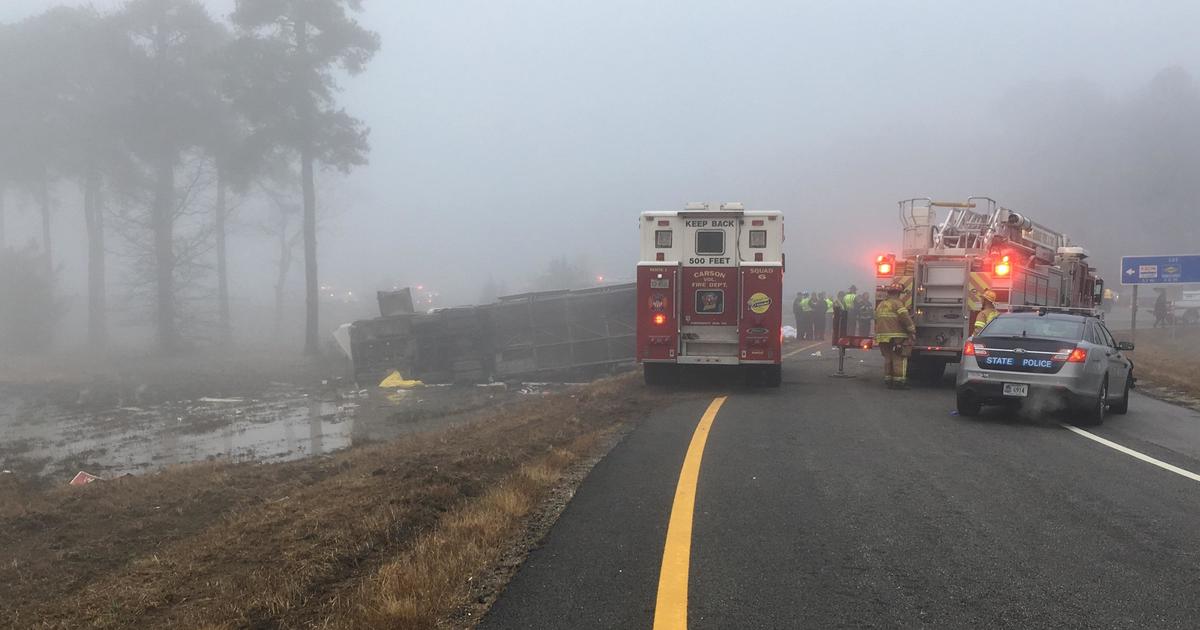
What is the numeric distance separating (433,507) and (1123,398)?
9.45m

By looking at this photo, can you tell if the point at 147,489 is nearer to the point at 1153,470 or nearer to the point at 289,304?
the point at 1153,470

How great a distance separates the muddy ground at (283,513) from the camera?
384 cm

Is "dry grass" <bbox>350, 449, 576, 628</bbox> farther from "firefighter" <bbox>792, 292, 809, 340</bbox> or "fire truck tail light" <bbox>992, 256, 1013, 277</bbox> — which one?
"firefighter" <bbox>792, 292, 809, 340</bbox>

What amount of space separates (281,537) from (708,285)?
8.88 m

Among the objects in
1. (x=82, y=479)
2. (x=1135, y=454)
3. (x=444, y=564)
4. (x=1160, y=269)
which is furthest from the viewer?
(x=1160, y=269)

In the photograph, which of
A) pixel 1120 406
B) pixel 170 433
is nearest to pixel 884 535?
pixel 1120 406

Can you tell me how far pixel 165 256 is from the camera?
29.6 metres

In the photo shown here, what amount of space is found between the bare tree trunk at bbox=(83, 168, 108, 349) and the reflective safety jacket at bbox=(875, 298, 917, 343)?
30.4 meters

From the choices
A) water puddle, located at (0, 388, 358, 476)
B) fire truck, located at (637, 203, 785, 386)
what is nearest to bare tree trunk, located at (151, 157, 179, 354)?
water puddle, located at (0, 388, 358, 476)

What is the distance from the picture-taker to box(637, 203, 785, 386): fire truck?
12.6 metres

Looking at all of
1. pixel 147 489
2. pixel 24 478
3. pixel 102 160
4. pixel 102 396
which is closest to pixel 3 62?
pixel 102 160

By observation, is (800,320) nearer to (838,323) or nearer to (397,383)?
(838,323)

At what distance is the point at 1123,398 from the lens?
33.7ft

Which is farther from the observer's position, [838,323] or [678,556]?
[838,323]
